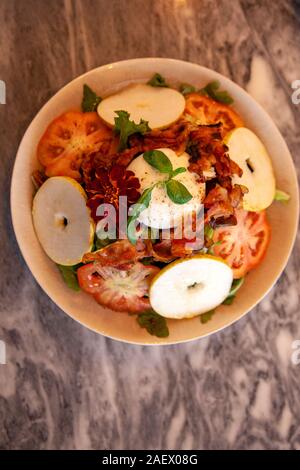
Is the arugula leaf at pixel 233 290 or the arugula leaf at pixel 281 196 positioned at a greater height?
the arugula leaf at pixel 281 196

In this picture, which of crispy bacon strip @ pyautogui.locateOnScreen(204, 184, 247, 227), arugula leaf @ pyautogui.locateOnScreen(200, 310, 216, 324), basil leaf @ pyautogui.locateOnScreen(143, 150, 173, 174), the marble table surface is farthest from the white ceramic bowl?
basil leaf @ pyautogui.locateOnScreen(143, 150, 173, 174)

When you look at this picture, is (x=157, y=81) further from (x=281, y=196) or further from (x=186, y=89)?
(x=281, y=196)

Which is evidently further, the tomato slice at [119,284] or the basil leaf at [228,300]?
the basil leaf at [228,300]

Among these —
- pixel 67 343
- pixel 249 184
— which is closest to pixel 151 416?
pixel 67 343

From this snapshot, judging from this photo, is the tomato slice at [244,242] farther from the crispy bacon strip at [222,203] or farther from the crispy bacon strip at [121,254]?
the crispy bacon strip at [121,254]

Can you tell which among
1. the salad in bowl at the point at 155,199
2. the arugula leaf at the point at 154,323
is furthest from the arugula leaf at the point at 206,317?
the arugula leaf at the point at 154,323

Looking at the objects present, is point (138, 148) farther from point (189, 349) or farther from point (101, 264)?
point (189, 349)
